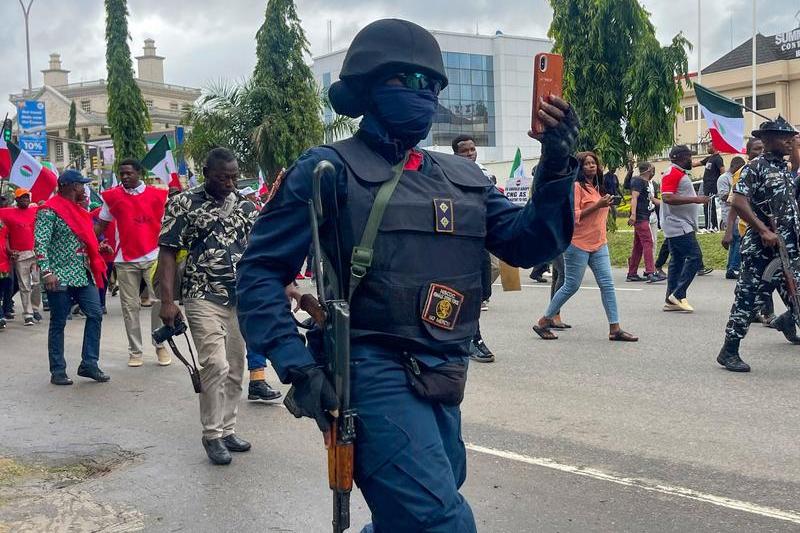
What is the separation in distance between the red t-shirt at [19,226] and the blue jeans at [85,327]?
5478 mm

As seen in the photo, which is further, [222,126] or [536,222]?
[222,126]

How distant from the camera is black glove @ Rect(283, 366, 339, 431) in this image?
9.34ft

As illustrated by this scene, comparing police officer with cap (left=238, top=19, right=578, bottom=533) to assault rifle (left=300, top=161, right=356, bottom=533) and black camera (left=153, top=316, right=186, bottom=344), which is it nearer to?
assault rifle (left=300, top=161, right=356, bottom=533)

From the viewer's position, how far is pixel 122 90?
3891cm

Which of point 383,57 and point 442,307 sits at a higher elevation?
point 383,57

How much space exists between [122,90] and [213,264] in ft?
115

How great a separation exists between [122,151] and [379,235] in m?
38.6

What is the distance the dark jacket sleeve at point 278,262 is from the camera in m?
2.99

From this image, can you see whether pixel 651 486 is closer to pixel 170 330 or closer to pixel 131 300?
pixel 170 330

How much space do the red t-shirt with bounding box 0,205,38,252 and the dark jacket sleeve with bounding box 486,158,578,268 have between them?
11.7 m

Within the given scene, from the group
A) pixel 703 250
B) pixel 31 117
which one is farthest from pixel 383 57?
pixel 31 117

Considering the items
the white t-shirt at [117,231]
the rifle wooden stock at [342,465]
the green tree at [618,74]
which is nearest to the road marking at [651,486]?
the rifle wooden stock at [342,465]

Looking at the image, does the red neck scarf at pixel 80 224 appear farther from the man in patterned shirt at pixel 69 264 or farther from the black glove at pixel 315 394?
the black glove at pixel 315 394

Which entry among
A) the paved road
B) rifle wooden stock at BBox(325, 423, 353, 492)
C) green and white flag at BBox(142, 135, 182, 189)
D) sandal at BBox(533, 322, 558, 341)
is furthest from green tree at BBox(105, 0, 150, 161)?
rifle wooden stock at BBox(325, 423, 353, 492)
